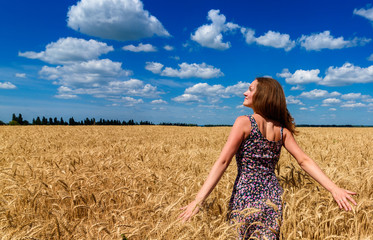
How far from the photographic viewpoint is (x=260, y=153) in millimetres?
2564

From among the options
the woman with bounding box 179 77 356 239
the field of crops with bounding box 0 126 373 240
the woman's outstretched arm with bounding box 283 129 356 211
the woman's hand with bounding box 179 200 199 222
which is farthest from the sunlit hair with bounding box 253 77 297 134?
the woman's hand with bounding box 179 200 199 222

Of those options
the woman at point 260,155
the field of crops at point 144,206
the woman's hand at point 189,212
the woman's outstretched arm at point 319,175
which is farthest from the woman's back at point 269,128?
the woman's hand at point 189,212

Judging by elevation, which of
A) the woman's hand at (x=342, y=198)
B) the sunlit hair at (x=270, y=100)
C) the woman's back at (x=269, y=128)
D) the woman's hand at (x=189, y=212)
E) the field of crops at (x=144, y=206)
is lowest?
the field of crops at (x=144, y=206)

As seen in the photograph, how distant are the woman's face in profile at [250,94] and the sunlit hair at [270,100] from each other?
2.3 inches

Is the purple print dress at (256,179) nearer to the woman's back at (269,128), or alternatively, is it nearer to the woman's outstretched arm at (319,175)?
the woman's back at (269,128)

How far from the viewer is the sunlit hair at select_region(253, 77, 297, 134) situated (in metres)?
2.52

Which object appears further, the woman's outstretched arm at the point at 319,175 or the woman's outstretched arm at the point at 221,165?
the woman's outstretched arm at the point at 319,175

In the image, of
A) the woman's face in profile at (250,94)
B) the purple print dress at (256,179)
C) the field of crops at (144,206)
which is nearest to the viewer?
the field of crops at (144,206)

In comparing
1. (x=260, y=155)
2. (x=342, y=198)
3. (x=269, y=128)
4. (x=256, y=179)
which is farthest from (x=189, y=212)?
(x=342, y=198)

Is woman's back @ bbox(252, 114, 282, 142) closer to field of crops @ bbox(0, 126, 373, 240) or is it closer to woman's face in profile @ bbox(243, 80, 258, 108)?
woman's face in profile @ bbox(243, 80, 258, 108)

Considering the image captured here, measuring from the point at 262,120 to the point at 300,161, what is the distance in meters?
0.62

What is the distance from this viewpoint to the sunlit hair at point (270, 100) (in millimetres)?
2523

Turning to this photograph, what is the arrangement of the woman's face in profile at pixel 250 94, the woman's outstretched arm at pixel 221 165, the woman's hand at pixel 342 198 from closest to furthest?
the woman's outstretched arm at pixel 221 165
the woman's hand at pixel 342 198
the woman's face in profile at pixel 250 94

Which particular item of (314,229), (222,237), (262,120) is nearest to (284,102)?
(262,120)
